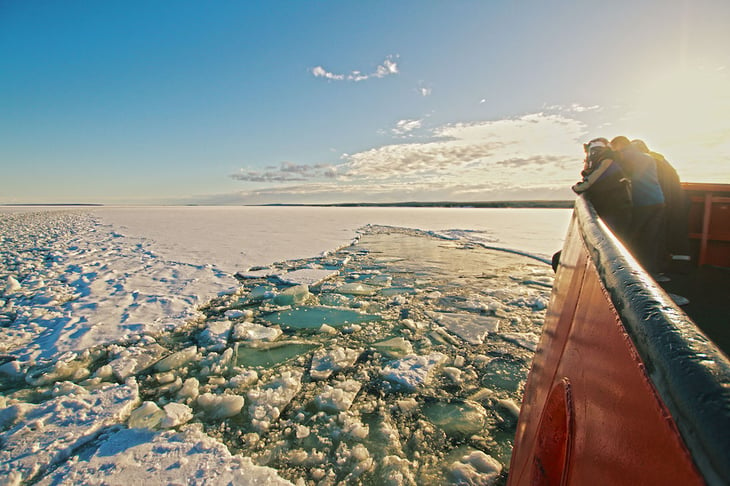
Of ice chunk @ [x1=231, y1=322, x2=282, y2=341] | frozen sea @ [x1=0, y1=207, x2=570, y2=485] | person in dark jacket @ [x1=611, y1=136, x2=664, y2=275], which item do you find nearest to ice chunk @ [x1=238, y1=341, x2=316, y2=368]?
frozen sea @ [x1=0, y1=207, x2=570, y2=485]

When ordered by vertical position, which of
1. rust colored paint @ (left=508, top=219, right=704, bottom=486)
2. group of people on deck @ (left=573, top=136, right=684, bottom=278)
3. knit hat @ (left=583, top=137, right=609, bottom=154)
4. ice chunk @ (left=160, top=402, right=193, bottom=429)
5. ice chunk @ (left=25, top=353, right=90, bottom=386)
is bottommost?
ice chunk @ (left=160, top=402, right=193, bottom=429)

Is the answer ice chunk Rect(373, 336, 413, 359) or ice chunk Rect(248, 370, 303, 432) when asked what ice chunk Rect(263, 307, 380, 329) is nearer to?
ice chunk Rect(373, 336, 413, 359)

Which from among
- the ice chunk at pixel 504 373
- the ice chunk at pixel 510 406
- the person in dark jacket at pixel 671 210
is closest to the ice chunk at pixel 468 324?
the ice chunk at pixel 504 373

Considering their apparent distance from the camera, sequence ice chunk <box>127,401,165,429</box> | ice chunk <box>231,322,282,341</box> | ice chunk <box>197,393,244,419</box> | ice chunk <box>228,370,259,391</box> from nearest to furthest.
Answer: ice chunk <box>127,401,165,429</box> → ice chunk <box>197,393,244,419</box> → ice chunk <box>228,370,259,391</box> → ice chunk <box>231,322,282,341</box>

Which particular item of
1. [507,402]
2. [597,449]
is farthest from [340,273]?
[597,449]

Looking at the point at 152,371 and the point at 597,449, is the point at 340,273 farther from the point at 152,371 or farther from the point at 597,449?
the point at 597,449

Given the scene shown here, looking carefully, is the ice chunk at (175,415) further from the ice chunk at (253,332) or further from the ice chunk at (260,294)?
the ice chunk at (260,294)
